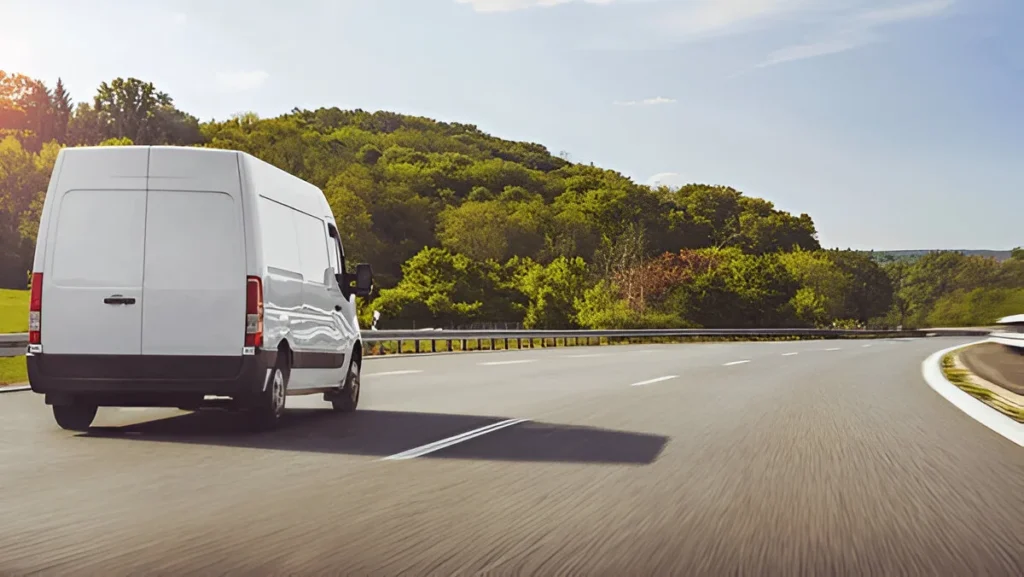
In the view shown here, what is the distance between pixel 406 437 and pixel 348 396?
284 centimetres

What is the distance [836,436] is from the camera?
1046 cm

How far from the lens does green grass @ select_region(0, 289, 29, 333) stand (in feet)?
169

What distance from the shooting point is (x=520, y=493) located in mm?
7000

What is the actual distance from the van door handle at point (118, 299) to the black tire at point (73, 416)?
1.14 meters

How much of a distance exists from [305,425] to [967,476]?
6.06m

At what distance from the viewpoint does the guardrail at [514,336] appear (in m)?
28.4

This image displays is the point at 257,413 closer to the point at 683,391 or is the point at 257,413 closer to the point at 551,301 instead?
the point at 683,391

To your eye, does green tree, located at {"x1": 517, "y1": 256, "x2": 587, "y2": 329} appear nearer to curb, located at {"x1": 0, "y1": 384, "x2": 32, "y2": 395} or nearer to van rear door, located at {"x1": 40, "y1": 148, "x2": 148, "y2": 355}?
curb, located at {"x1": 0, "y1": 384, "x2": 32, "y2": 395}

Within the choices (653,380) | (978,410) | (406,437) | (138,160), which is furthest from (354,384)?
(978,410)

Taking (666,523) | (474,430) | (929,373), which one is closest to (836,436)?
(474,430)

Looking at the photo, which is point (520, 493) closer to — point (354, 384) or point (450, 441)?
point (450, 441)

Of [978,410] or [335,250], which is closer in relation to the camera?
[335,250]

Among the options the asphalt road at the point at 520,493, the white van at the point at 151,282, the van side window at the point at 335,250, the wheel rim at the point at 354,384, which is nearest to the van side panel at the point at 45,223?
the white van at the point at 151,282

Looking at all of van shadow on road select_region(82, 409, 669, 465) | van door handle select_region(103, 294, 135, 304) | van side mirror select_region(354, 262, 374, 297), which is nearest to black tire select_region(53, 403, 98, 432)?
van shadow on road select_region(82, 409, 669, 465)
